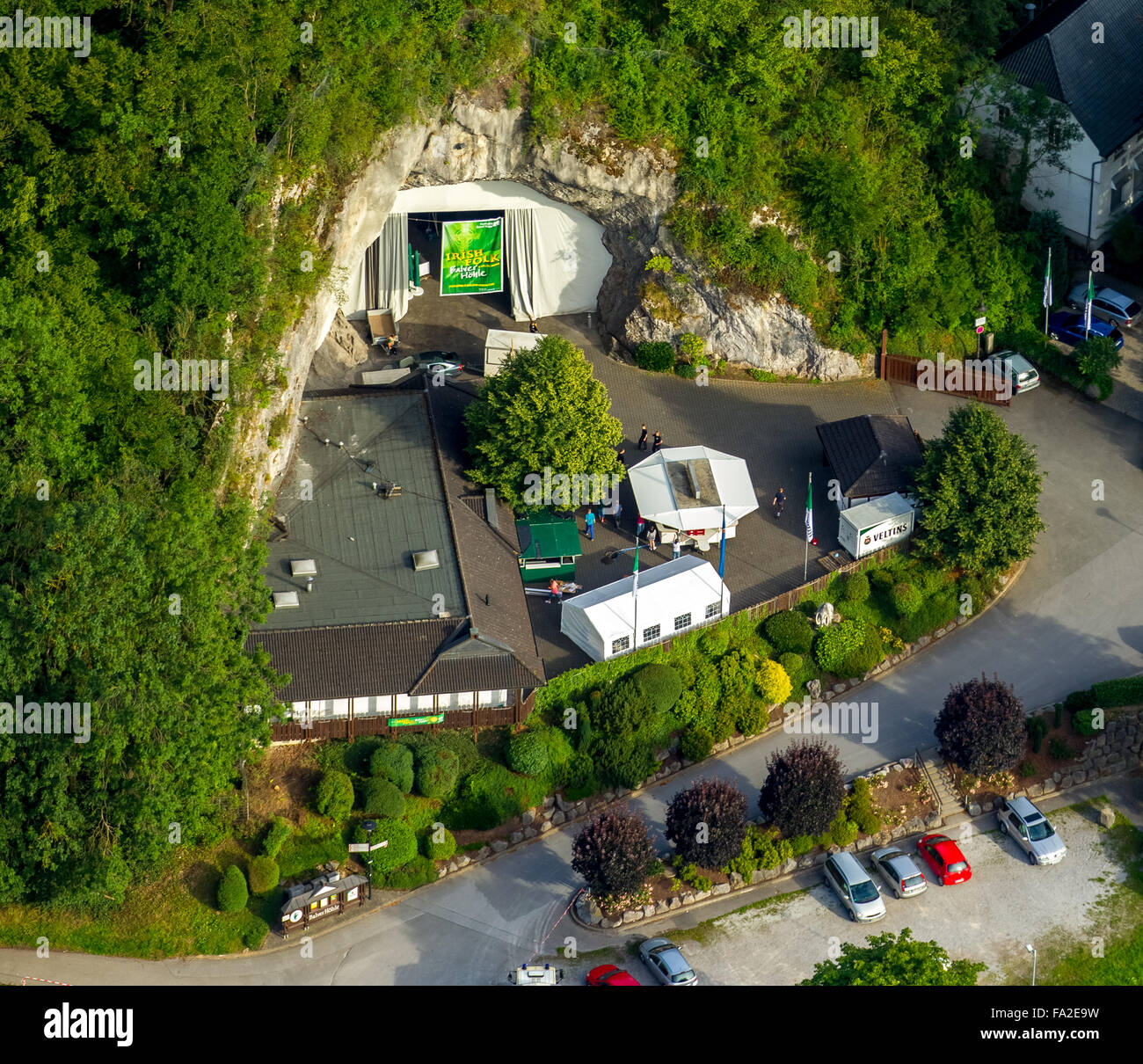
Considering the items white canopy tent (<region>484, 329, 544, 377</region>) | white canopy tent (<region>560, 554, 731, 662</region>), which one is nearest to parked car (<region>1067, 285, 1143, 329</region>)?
white canopy tent (<region>484, 329, 544, 377</region>)

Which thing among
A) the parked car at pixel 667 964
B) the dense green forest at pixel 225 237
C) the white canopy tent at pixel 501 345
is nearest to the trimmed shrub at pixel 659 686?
the parked car at pixel 667 964

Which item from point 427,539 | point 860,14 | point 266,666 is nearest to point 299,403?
point 427,539

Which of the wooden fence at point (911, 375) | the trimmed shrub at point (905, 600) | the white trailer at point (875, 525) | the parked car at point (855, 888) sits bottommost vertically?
the parked car at point (855, 888)

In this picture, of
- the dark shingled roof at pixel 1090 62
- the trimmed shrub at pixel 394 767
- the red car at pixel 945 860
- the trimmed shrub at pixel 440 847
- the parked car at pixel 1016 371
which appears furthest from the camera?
the dark shingled roof at pixel 1090 62

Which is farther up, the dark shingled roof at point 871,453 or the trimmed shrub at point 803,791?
the dark shingled roof at point 871,453

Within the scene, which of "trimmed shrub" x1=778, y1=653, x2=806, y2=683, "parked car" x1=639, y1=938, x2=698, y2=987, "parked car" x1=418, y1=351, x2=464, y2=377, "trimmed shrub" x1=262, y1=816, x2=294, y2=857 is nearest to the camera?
"parked car" x1=639, y1=938, x2=698, y2=987

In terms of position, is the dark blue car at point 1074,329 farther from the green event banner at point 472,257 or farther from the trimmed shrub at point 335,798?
the trimmed shrub at point 335,798

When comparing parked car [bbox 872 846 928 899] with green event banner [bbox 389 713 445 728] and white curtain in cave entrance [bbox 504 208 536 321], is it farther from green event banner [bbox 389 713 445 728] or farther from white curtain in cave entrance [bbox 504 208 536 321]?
white curtain in cave entrance [bbox 504 208 536 321]

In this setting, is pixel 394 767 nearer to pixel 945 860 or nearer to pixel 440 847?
pixel 440 847
